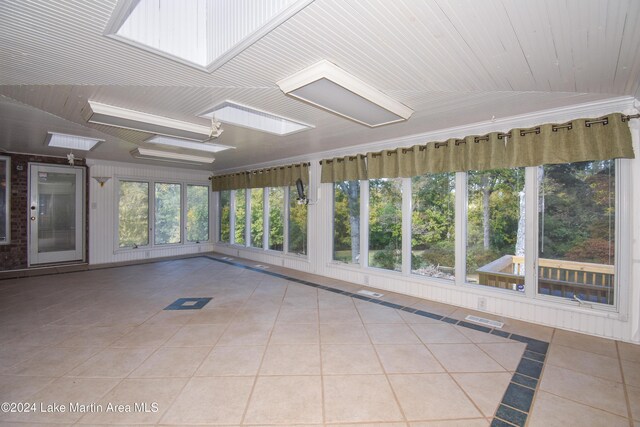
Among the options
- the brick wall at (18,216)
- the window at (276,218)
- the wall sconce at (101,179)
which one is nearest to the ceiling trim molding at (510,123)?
the window at (276,218)

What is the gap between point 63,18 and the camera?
1.41 m

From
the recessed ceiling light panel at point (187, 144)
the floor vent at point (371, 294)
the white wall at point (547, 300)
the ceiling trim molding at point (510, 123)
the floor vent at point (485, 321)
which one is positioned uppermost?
the recessed ceiling light panel at point (187, 144)

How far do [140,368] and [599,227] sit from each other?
179 inches

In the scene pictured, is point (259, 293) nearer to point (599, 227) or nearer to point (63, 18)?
point (63, 18)

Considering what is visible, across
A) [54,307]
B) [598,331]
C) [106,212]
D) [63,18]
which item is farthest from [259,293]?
[106,212]

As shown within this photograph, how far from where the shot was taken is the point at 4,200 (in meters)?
5.36

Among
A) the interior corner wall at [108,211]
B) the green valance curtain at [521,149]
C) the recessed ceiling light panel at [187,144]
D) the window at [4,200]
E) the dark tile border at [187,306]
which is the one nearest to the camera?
the green valance curtain at [521,149]

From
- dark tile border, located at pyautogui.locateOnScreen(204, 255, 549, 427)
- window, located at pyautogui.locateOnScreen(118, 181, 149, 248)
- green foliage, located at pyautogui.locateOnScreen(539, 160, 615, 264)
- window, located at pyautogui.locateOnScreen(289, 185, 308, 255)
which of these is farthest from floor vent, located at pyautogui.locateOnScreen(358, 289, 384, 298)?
window, located at pyautogui.locateOnScreen(118, 181, 149, 248)

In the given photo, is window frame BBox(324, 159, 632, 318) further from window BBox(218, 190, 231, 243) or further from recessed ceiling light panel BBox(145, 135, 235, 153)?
window BBox(218, 190, 231, 243)

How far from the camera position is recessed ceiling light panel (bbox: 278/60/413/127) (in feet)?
6.37

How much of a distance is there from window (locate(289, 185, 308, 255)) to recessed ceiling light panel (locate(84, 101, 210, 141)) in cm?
253

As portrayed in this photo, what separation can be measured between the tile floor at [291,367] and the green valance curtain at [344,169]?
2.12 meters

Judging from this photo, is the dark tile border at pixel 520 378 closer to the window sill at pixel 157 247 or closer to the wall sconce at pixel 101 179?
the window sill at pixel 157 247

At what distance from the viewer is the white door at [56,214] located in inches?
224
